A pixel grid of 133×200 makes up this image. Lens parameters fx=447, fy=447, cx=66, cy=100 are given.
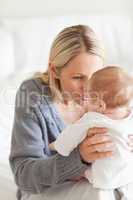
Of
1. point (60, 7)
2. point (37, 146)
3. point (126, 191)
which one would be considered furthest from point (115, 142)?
point (60, 7)

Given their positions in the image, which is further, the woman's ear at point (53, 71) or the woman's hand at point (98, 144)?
the woman's ear at point (53, 71)

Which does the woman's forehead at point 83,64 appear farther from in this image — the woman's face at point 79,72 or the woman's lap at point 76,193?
the woman's lap at point 76,193

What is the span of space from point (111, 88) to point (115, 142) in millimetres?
127

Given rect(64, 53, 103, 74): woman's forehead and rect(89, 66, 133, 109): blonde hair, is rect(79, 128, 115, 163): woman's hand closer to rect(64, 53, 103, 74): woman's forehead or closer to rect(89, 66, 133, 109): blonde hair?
rect(89, 66, 133, 109): blonde hair

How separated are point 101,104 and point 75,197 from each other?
240mm

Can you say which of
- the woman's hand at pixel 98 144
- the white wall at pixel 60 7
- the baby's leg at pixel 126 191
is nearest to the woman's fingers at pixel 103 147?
the woman's hand at pixel 98 144

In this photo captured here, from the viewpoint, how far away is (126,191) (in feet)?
3.52

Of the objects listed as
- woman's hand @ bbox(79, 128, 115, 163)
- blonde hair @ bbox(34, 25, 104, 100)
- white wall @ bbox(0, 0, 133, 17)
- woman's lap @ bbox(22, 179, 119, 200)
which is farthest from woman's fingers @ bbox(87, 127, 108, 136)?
white wall @ bbox(0, 0, 133, 17)

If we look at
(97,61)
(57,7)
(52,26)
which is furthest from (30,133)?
(57,7)

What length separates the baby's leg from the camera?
107 cm

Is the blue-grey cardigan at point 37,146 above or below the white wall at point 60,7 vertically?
below

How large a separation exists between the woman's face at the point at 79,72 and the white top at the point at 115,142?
0.63ft

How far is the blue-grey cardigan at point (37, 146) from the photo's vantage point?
110 cm

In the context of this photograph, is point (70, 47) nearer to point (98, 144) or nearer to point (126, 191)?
point (98, 144)
